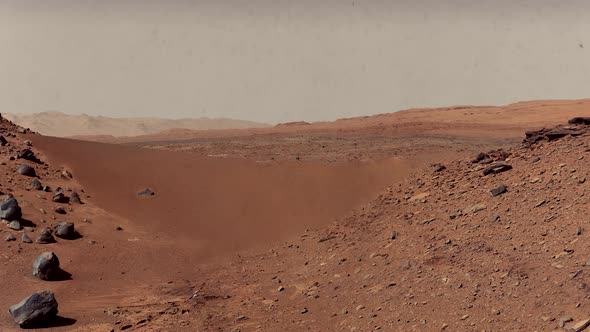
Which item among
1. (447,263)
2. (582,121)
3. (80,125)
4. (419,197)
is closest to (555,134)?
(582,121)

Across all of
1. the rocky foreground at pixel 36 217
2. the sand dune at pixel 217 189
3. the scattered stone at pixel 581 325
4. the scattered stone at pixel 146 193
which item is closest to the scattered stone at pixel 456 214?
the sand dune at pixel 217 189

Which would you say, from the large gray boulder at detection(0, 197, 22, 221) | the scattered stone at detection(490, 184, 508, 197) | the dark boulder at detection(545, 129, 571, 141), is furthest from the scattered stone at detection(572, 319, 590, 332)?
the large gray boulder at detection(0, 197, 22, 221)

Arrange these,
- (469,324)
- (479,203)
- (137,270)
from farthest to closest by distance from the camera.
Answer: (137,270)
(479,203)
(469,324)

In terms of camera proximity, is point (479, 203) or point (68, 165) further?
point (68, 165)

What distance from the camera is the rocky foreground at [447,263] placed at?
18.2 feet

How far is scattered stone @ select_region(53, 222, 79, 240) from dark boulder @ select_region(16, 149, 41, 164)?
334cm

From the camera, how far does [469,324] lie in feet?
17.5

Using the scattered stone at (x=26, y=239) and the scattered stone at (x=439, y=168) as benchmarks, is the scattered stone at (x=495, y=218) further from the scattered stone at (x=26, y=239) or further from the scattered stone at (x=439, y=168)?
the scattered stone at (x=26, y=239)

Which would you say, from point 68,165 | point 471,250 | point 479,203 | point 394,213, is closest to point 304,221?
point 394,213

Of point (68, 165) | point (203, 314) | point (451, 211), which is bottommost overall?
point (203, 314)

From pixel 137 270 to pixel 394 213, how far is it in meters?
4.93

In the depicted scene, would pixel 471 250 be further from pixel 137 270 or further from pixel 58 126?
pixel 58 126

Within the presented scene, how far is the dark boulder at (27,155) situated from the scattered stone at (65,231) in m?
3.34

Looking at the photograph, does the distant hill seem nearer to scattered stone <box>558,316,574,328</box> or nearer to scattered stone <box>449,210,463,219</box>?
scattered stone <box>449,210,463,219</box>
